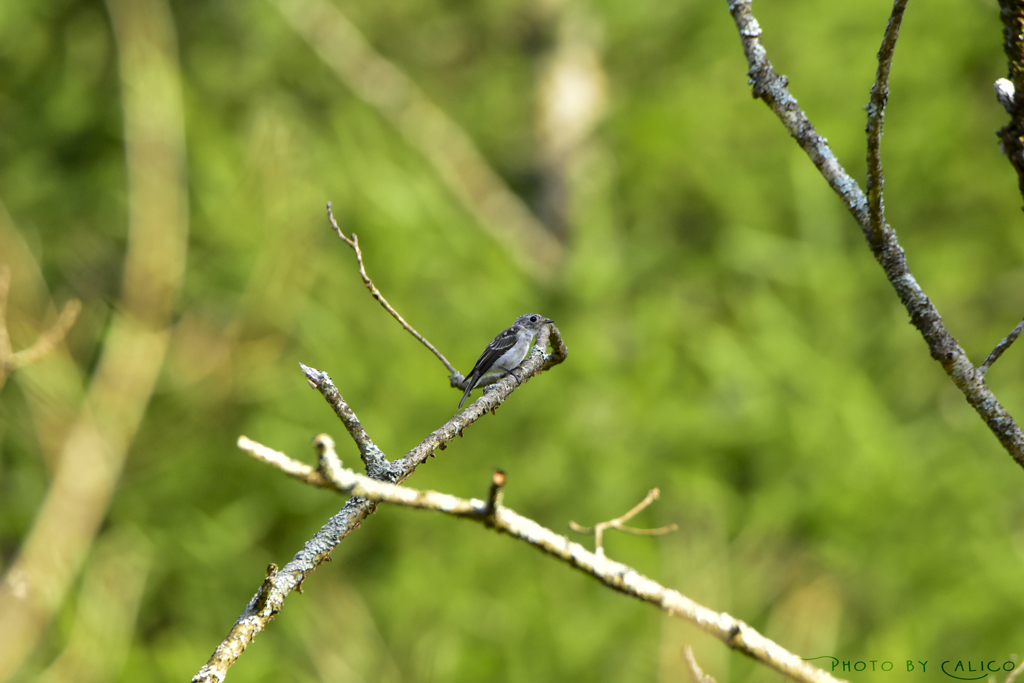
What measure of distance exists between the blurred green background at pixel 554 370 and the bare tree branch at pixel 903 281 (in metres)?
2.83

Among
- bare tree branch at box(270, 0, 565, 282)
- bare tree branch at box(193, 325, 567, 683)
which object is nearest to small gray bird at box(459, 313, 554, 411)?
bare tree branch at box(193, 325, 567, 683)

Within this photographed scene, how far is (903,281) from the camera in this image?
1.54 metres

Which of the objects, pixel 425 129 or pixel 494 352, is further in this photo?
pixel 425 129

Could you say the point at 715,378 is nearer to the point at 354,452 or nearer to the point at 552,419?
the point at 552,419

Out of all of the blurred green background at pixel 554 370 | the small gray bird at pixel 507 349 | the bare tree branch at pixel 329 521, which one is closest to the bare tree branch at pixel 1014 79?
the bare tree branch at pixel 329 521

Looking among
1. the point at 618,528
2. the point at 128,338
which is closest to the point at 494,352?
the point at 618,528

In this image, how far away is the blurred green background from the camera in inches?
184

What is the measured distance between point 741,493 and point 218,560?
4037 millimetres

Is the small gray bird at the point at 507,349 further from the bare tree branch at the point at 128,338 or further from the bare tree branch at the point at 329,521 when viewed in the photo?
the bare tree branch at the point at 128,338

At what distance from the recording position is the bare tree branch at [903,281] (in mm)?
1486

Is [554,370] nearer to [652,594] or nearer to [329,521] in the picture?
[329,521]

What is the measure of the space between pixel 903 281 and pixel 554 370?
400cm

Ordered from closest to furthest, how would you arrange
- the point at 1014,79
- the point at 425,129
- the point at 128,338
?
the point at 1014,79
the point at 128,338
the point at 425,129

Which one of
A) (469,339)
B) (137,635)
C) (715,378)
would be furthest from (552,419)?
(137,635)
